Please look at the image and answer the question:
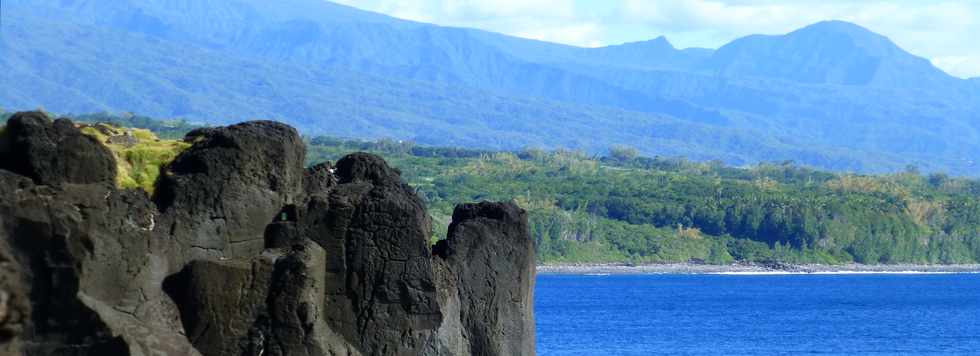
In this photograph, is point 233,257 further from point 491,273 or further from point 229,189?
point 491,273

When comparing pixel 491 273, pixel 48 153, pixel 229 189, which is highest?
pixel 48 153

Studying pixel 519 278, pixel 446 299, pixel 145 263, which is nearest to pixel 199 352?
pixel 145 263

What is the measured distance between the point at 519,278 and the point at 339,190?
466 cm

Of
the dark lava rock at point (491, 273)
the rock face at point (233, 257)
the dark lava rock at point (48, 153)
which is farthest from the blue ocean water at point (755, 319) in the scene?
the dark lava rock at point (48, 153)

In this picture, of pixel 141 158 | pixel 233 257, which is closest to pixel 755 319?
pixel 141 158

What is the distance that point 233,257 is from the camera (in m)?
25.6

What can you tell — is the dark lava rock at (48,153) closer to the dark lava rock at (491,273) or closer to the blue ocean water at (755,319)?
the dark lava rock at (491,273)

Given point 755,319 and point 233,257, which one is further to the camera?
point 755,319

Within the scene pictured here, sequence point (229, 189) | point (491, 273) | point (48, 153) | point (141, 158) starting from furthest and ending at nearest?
point (491, 273) → point (141, 158) → point (229, 189) → point (48, 153)

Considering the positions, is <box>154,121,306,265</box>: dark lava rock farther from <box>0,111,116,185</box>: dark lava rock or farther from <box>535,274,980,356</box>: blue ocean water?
<box>535,274,980,356</box>: blue ocean water

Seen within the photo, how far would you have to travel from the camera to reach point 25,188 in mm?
21391

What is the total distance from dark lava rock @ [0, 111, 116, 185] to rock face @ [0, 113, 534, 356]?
0.02 meters

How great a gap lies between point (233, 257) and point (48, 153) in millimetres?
3278

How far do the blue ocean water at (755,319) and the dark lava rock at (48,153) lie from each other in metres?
61.6
